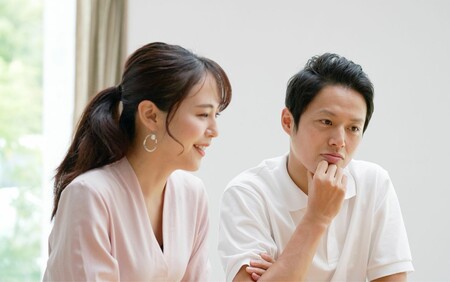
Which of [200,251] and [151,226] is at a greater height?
[151,226]

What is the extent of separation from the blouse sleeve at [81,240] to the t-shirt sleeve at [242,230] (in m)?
0.42

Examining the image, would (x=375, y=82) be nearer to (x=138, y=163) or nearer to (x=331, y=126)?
(x=331, y=126)

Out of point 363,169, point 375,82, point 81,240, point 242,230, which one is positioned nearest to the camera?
point 81,240

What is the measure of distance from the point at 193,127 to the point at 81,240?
394 millimetres

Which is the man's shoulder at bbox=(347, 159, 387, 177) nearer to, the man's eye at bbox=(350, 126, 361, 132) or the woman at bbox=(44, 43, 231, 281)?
the man's eye at bbox=(350, 126, 361, 132)

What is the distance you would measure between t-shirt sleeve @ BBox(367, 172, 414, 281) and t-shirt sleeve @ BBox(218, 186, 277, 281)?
0.32 metres

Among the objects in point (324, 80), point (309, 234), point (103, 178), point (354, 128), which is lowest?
point (309, 234)

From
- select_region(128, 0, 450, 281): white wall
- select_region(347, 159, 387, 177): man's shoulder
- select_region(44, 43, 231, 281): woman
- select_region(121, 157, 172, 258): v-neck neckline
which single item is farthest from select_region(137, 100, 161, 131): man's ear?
select_region(128, 0, 450, 281): white wall

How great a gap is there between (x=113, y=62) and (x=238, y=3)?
2.20ft

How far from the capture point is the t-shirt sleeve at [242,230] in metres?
1.99

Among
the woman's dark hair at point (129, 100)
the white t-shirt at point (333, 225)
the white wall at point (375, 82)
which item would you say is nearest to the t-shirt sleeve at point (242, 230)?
the white t-shirt at point (333, 225)

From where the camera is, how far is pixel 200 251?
1.96 meters

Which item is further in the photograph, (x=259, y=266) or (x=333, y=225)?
(x=333, y=225)

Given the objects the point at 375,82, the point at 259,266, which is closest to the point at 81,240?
the point at 259,266
